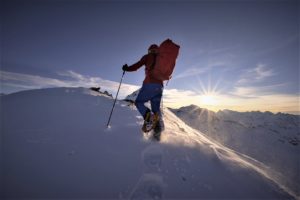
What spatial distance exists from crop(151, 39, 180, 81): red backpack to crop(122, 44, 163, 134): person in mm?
148

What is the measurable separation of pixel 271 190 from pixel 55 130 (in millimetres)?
6565

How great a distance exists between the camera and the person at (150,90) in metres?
6.50

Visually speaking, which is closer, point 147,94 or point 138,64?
point 138,64

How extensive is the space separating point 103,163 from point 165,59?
3992 millimetres

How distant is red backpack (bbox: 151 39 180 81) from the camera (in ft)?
21.1

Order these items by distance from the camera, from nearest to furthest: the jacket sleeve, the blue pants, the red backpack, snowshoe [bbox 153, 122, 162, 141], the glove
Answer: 1. snowshoe [bbox 153, 122, 162, 141]
2. the red backpack
3. the jacket sleeve
4. the blue pants
5. the glove

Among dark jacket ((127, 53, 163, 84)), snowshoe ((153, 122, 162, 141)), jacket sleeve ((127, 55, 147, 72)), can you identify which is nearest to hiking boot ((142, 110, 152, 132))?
snowshoe ((153, 122, 162, 141))

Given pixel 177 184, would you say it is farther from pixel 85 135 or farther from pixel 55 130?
pixel 55 130

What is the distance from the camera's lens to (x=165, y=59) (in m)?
6.46

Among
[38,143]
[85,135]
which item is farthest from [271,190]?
[38,143]

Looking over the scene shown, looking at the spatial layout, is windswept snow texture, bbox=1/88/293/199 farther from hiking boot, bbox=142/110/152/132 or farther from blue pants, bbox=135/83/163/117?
blue pants, bbox=135/83/163/117

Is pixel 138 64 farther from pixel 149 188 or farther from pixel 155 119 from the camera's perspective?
pixel 149 188

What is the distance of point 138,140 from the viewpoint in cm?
587

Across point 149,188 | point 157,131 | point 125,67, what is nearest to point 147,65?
point 125,67
